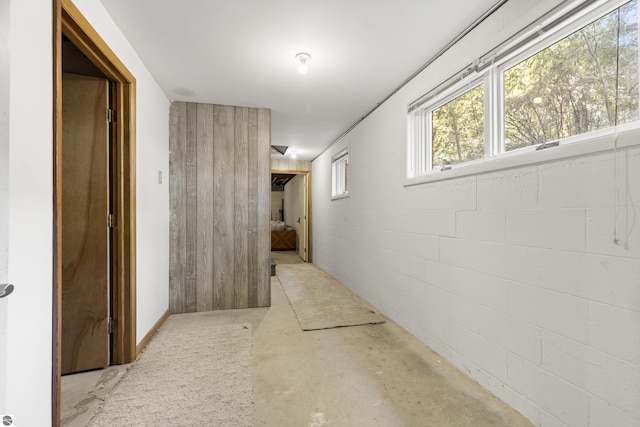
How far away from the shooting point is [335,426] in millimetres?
1531

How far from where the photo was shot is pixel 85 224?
203 cm

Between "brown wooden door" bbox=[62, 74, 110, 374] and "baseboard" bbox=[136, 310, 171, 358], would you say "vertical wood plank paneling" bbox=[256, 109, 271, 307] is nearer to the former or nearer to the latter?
"baseboard" bbox=[136, 310, 171, 358]

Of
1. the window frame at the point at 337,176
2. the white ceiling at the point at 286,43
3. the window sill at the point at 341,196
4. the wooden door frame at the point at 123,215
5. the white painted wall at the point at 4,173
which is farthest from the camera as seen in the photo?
the window frame at the point at 337,176

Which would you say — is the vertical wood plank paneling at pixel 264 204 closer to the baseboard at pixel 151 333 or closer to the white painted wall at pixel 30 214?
the baseboard at pixel 151 333

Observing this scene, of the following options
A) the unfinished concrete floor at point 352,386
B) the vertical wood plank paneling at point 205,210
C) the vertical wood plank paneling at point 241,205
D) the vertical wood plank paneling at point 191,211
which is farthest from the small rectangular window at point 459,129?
the vertical wood plank paneling at point 191,211

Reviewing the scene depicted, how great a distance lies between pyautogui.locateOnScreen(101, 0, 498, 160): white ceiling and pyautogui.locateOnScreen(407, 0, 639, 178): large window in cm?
40

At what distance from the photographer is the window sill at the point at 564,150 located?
1171 mm

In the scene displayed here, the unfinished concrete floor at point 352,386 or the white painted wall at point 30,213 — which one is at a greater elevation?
the white painted wall at point 30,213

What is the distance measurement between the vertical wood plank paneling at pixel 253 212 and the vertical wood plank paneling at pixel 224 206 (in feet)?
0.64

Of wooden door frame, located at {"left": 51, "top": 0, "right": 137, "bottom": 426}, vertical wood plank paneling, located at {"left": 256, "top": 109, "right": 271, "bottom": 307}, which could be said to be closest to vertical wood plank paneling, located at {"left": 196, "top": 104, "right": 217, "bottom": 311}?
vertical wood plank paneling, located at {"left": 256, "top": 109, "right": 271, "bottom": 307}

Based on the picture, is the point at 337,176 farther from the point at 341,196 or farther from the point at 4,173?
the point at 4,173

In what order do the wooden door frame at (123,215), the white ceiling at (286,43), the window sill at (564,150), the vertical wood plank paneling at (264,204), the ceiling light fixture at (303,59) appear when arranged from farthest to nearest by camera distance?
1. the vertical wood plank paneling at (264,204)
2. the ceiling light fixture at (303,59)
3. the wooden door frame at (123,215)
4. the white ceiling at (286,43)
5. the window sill at (564,150)

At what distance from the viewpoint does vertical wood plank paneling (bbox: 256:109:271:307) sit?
11.5ft

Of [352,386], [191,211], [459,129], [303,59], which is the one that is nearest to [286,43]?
[303,59]
